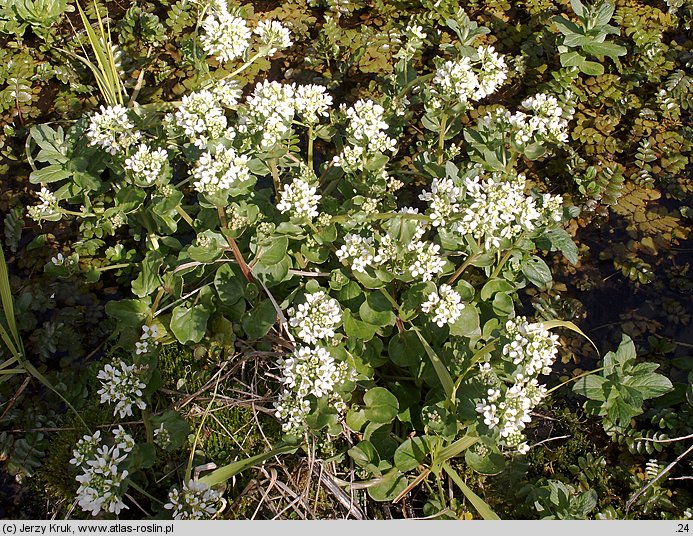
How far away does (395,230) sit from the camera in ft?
8.87

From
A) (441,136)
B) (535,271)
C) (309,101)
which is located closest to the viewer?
(309,101)

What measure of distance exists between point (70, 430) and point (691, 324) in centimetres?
315

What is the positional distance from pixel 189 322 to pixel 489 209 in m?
1.41

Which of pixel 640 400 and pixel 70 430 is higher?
pixel 640 400

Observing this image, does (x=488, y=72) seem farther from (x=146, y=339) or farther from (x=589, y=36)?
(x=146, y=339)

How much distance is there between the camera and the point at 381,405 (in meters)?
2.71

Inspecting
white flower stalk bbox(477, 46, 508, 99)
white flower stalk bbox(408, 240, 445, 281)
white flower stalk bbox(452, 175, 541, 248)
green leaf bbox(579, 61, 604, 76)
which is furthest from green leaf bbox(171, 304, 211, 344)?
green leaf bbox(579, 61, 604, 76)

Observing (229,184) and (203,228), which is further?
(203,228)

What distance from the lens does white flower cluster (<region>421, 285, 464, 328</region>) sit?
101 inches

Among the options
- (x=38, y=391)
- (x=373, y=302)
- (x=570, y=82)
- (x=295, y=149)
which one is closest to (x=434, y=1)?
(x=570, y=82)

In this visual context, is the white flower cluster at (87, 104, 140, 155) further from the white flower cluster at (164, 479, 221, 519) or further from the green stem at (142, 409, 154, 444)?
the white flower cluster at (164, 479, 221, 519)

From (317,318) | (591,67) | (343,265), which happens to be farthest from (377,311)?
(591,67)

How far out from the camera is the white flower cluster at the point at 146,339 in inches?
109

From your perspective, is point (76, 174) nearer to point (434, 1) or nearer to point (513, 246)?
point (513, 246)
